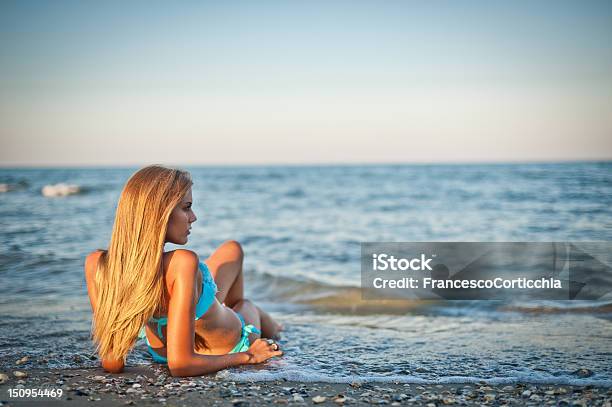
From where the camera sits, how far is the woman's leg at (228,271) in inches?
165

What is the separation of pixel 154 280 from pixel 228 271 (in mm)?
1182

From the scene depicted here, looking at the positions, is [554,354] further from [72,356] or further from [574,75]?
[574,75]

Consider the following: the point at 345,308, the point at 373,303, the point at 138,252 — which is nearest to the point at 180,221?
the point at 138,252

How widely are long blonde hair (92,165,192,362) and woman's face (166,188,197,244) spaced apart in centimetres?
7

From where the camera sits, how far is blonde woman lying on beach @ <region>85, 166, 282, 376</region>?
3.05 m

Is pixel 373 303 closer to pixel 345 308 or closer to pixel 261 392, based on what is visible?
pixel 345 308

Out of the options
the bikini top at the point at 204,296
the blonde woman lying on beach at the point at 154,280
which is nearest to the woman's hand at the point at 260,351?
the blonde woman lying on beach at the point at 154,280

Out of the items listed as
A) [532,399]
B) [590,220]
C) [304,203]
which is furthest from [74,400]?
[304,203]

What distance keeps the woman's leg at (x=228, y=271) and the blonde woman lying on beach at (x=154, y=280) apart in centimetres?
59

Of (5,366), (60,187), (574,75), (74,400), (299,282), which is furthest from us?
(60,187)

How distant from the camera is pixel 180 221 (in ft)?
10.4

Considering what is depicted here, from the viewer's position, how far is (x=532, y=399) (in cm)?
323

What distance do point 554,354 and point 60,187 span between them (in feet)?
80.4

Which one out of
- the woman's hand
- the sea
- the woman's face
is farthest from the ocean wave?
the woman's face
